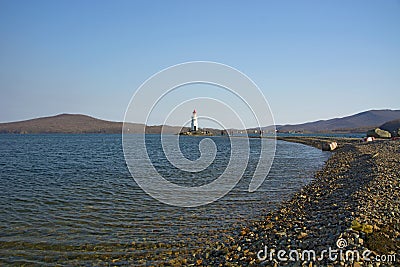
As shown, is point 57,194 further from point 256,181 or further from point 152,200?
point 256,181

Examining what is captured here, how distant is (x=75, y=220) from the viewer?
36.1 ft

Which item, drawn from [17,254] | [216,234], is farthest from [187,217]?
[17,254]

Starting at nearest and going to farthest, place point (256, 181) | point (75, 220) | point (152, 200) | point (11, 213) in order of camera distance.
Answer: point (75, 220) → point (11, 213) → point (152, 200) → point (256, 181)

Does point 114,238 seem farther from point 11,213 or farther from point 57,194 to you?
point 57,194

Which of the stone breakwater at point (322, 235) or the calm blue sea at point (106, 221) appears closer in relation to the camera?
the stone breakwater at point (322, 235)

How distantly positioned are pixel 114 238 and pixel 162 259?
83.6 inches

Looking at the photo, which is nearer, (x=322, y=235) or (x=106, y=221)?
(x=322, y=235)

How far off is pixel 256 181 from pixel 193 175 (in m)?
4.83

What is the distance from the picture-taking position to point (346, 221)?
7.81 meters

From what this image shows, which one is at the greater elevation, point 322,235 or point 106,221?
point 322,235

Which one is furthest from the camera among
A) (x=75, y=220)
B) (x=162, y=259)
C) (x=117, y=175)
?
(x=117, y=175)

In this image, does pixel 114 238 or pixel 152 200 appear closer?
pixel 114 238

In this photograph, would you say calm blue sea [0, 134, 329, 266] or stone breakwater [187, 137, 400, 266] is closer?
stone breakwater [187, 137, 400, 266]

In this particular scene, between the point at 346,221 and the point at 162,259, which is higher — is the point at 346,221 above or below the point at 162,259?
above
